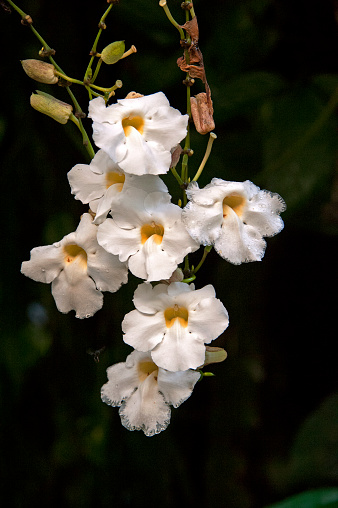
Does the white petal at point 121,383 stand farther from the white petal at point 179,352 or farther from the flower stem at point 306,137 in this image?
the flower stem at point 306,137

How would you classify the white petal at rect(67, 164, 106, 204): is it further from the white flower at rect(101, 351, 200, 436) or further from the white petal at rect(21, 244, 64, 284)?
the white flower at rect(101, 351, 200, 436)

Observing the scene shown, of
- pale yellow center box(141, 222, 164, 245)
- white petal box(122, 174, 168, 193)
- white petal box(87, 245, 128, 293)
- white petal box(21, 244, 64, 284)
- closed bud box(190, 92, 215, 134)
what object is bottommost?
white petal box(21, 244, 64, 284)

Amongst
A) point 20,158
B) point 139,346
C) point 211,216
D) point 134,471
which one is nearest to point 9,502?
point 134,471

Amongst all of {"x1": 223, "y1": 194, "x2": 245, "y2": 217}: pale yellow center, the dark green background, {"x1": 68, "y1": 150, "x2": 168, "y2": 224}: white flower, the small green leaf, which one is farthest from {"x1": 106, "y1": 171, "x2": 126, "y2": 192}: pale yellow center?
the small green leaf

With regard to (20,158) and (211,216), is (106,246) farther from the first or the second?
(20,158)

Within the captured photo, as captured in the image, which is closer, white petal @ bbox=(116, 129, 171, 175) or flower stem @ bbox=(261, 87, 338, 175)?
white petal @ bbox=(116, 129, 171, 175)

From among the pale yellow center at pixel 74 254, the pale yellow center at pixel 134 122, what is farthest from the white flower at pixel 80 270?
the pale yellow center at pixel 134 122

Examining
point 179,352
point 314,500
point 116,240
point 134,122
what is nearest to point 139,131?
point 134,122

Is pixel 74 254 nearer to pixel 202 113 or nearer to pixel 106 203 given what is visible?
pixel 106 203
